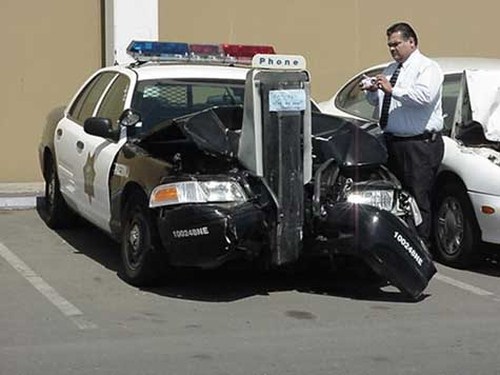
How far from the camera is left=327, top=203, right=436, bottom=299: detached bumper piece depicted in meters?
6.97

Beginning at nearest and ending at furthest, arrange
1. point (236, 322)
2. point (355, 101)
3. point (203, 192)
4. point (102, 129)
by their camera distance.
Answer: point (236, 322), point (203, 192), point (102, 129), point (355, 101)

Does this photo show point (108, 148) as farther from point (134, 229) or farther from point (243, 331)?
point (243, 331)

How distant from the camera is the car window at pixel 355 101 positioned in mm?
9898

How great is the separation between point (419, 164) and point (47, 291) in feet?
9.85

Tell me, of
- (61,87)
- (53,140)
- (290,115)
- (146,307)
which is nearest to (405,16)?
(61,87)

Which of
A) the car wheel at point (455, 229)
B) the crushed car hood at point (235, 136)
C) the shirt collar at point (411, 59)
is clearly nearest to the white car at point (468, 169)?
the car wheel at point (455, 229)

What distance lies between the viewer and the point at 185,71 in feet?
27.7

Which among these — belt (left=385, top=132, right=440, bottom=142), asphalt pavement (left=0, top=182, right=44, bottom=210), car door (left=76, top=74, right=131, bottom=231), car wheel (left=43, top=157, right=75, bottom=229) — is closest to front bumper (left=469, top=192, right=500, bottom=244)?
belt (left=385, top=132, right=440, bottom=142)

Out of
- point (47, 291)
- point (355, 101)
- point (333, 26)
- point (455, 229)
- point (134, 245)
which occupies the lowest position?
point (47, 291)

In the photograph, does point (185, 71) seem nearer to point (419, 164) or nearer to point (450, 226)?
point (419, 164)

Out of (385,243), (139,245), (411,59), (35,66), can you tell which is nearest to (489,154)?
(411,59)

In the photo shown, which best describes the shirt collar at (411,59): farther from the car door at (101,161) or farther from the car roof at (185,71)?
the car door at (101,161)

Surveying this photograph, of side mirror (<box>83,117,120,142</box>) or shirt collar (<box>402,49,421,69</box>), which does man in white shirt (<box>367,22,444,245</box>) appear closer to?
shirt collar (<box>402,49,421,69</box>)

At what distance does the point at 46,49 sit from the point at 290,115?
5.50 metres
